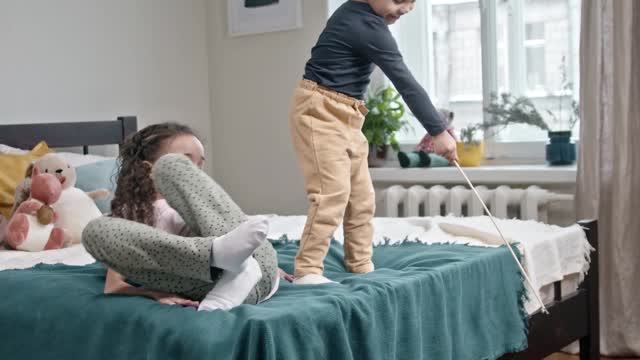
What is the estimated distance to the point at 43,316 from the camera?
165cm

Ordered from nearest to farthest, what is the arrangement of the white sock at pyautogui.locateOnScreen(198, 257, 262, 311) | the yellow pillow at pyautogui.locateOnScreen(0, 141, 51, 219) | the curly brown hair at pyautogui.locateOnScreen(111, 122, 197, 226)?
the white sock at pyautogui.locateOnScreen(198, 257, 262, 311)
the curly brown hair at pyautogui.locateOnScreen(111, 122, 197, 226)
the yellow pillow at pyautogui.locateOnScreen(0, 141, 51, 219)

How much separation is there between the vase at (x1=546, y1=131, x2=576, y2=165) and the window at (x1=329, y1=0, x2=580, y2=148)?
0.58 ft

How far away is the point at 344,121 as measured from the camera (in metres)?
1.93

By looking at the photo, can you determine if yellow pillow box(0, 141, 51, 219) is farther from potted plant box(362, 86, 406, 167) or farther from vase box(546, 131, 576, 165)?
vase box(546, 131, 576, 165)

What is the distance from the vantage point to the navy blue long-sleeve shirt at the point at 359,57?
6.27ft

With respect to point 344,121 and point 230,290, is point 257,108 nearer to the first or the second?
point 344,121

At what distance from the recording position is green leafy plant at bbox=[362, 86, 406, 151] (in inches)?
141

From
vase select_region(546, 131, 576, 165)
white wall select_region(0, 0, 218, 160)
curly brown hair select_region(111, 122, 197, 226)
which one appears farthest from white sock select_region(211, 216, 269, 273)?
vase select_region(546, 131, 576, 165)

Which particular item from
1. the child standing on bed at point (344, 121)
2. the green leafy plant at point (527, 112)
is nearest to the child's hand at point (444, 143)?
the child standing on bed at point (344, 121)

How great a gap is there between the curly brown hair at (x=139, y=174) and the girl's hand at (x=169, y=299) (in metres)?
0.16

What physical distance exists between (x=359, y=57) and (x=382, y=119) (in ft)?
5.40

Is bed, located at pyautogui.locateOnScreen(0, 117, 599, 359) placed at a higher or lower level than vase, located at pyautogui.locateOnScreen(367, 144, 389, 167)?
lower

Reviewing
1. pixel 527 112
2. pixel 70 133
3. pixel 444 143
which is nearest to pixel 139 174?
pixel 444 143

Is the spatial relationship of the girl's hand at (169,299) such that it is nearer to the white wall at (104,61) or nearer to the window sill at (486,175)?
the white wall at (104,61)
